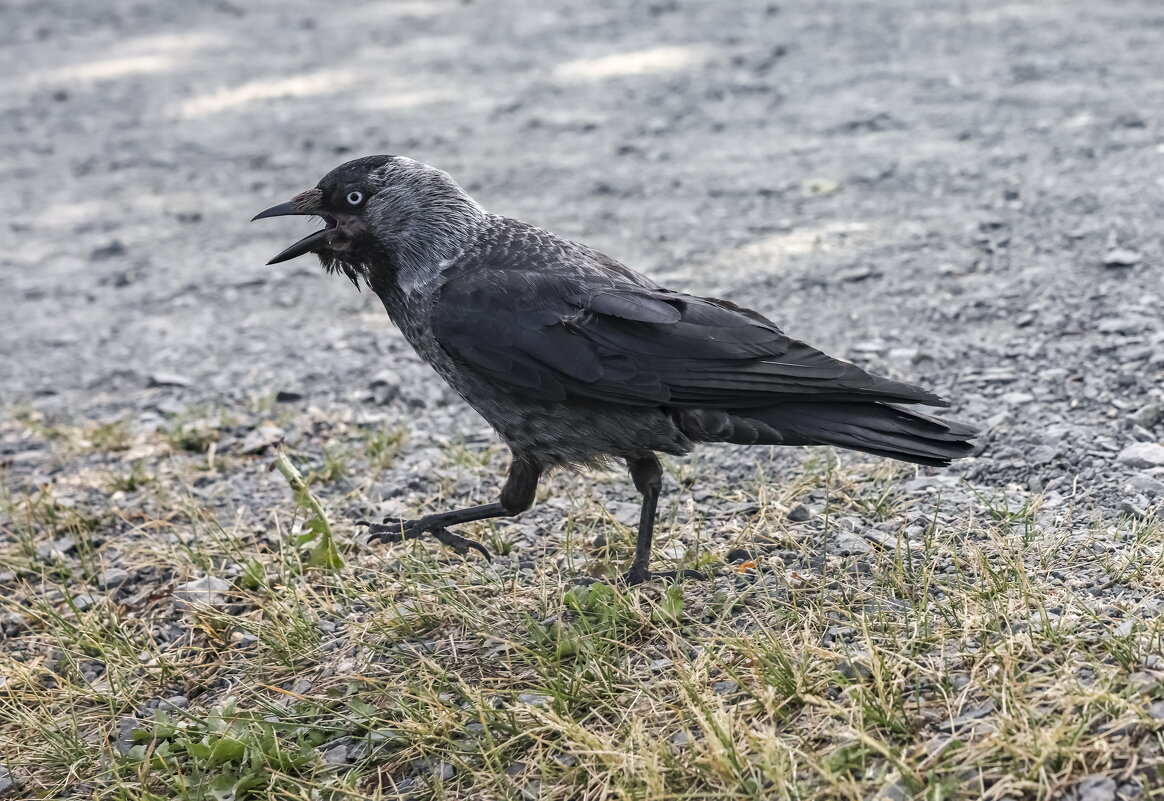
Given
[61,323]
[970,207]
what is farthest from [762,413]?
[61,323]

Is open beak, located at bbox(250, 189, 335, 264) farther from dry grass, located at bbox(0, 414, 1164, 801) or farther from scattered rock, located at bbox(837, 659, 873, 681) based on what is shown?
scattered rock, located at bbox(837, 659, 873, 681)

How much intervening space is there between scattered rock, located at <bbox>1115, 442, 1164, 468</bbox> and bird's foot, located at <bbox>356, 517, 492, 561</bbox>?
220cm

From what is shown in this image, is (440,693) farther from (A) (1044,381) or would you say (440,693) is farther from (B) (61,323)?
(B) (61,323)

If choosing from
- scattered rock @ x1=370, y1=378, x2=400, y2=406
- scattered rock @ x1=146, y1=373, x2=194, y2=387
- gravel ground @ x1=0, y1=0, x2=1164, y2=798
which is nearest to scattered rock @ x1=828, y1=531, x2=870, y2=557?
gravel ground @ x1=0, y1=0, x2=1164, y2=798

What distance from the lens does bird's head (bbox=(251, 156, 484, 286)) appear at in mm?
4344

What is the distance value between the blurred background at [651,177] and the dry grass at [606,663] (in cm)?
100

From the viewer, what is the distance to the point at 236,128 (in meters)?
10.3

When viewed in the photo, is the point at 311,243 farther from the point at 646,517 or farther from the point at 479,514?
the point at 646,517

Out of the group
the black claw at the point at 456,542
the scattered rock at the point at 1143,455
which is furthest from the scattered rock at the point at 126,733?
the scattered rock at the point at 1143,455

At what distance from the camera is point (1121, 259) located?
19.0 feet

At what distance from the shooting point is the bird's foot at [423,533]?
166 inches

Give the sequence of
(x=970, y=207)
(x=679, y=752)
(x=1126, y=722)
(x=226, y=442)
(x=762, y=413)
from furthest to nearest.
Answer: (x=970, y=207) → (x=226, y=442) → (x=762, y=413) → (x=679, y=752) → (x=1126, y=722)

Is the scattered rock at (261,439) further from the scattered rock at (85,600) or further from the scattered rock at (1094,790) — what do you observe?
the scattered rock at (1094,790)

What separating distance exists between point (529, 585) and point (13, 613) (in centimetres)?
189
